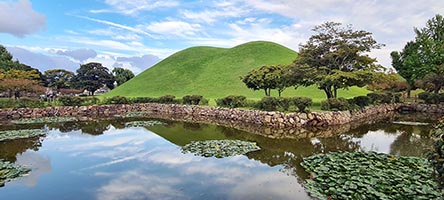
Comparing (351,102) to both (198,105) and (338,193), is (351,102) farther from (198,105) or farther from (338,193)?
→ (338,193)

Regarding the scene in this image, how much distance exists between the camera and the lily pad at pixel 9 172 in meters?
8.23

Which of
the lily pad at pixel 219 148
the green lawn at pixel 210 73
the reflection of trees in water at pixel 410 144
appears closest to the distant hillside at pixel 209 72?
the green lawn at pixel 210 73

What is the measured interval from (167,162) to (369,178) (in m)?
6.28

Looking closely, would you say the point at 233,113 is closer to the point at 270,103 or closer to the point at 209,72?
the point at 270,103

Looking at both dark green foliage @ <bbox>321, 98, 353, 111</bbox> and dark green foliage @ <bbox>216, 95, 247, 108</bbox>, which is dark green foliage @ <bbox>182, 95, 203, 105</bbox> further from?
dark green foliage @ <bbox>321, 98, 353, 111</bbox>

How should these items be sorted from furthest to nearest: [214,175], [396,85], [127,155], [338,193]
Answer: [396,85]
[127,155]
[214,175]
[338,193]

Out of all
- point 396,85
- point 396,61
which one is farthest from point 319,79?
point 396,61

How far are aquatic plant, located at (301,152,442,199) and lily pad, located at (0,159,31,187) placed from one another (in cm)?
824

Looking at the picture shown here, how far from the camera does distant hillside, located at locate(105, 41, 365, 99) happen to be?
4110 cm

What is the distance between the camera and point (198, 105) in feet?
88.6

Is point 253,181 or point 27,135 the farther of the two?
point 27,135

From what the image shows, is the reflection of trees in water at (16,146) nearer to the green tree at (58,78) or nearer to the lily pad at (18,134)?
the lily pad at (18,134)

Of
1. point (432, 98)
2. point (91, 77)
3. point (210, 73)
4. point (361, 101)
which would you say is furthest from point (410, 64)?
point (91, 77)

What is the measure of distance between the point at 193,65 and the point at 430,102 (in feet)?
117
